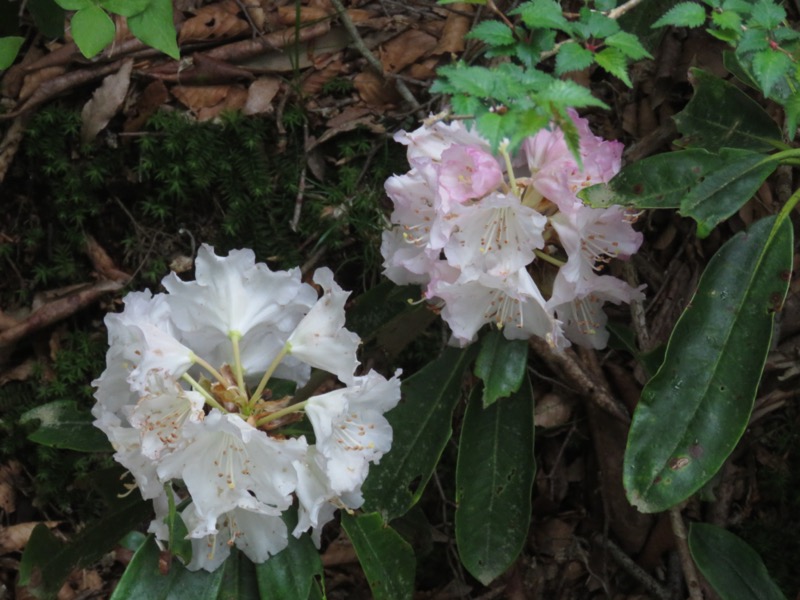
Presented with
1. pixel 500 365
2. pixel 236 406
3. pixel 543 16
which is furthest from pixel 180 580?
pixel 543 16

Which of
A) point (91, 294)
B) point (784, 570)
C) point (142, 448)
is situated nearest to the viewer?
point (142, 448)

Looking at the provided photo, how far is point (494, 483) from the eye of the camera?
1624 millimetres

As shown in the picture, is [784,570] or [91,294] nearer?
[784,570]

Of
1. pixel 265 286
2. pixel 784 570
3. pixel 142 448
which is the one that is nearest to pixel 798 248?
pixel 784 570

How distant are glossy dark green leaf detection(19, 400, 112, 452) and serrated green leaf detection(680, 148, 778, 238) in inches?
40.7

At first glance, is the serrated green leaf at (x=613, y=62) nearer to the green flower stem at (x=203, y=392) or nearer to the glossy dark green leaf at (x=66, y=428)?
the green flower stem at (x=203, y=392)

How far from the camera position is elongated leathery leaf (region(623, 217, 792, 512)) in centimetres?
140

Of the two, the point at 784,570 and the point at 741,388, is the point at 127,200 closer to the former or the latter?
the point at 741,388

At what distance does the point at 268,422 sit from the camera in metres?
1.40

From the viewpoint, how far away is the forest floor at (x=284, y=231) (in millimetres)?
1951

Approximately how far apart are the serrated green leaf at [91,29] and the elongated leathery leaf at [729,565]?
1.33 m

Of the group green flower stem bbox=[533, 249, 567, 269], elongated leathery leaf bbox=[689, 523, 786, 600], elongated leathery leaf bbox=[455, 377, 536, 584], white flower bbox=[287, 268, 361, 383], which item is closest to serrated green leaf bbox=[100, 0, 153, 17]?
white flower bbox=[287, 268, 361, 383]

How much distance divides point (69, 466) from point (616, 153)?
1.30 meters

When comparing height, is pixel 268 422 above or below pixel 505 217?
below
